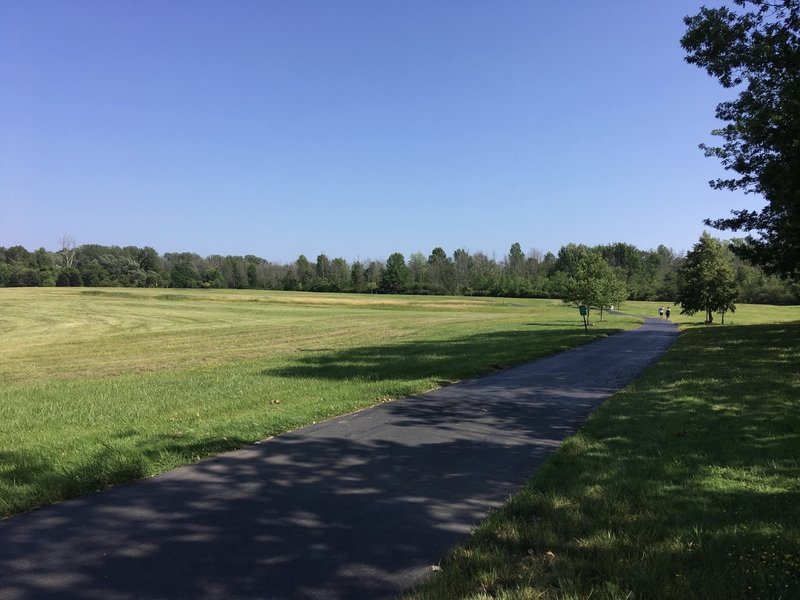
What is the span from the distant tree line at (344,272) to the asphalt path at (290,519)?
334 feet

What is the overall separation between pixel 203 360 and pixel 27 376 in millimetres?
4732

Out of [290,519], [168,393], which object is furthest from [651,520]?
[168,393]

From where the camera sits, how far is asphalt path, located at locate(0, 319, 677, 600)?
3.28m

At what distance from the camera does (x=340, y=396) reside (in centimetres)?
941

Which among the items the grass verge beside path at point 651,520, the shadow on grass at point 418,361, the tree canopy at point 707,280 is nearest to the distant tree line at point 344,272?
the tree canopy at point 707,280

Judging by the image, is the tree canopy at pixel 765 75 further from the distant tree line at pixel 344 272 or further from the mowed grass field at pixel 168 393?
the distant tree line at pixel 344 272

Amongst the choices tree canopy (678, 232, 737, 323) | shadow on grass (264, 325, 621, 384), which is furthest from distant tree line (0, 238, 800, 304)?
shadow on grass (264, 325, 621, 384)

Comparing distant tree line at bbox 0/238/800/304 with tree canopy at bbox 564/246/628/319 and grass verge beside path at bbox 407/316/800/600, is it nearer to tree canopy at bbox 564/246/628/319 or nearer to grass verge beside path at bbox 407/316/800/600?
tree canopy at bbox 564/246/628/319

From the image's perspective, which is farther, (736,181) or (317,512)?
(736,181)

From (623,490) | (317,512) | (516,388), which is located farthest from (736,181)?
(317,512)

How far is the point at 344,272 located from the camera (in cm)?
14162

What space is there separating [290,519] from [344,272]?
13846cm

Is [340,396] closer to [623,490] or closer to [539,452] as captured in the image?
[539,452]

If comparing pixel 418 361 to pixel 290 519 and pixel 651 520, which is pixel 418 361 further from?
pixel 651 520
